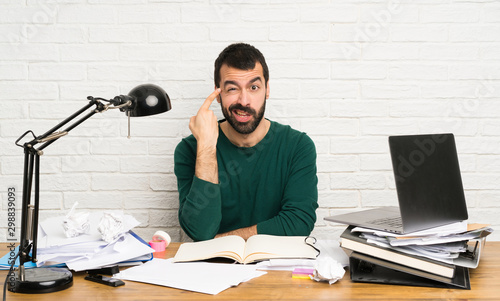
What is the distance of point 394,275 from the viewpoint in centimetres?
119

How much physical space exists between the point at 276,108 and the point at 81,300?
4.61 feet

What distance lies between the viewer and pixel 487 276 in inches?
47.0

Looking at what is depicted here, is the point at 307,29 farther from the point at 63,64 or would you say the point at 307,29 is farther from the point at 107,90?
the point at 63,64

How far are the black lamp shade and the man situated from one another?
59cm

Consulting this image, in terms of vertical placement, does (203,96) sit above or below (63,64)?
below

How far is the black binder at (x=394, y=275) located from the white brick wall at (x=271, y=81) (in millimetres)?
1083

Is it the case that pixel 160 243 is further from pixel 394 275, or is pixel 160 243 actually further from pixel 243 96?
pixel 243 96

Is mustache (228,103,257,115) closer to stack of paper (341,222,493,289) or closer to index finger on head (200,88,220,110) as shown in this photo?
index finger on head (200,88,220,110)

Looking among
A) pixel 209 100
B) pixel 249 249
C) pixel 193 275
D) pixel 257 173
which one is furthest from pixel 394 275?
pixel 209 100

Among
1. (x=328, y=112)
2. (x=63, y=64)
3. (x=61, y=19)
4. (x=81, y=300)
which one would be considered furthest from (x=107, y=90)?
(x=81, y=300)

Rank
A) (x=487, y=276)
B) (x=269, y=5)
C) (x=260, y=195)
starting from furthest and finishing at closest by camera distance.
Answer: (x=269, y=5) < (x=260, y=195) < (x=487, y=276)

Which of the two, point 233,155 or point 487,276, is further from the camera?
point 233,155

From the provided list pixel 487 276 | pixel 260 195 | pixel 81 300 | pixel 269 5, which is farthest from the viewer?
pixel 269 5

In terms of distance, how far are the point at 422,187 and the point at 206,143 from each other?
0.93 meters
